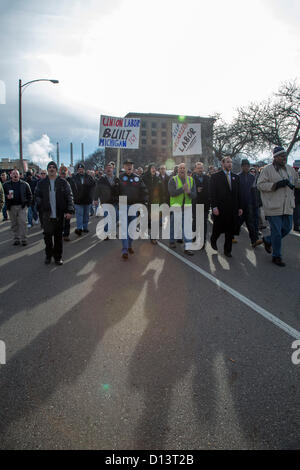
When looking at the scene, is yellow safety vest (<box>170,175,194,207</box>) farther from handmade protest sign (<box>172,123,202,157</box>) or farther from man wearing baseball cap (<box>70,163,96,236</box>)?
handmade protest sign (<box>172,123,202,157</box>)

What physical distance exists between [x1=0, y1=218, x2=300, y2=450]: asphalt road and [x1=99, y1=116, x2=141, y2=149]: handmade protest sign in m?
8.41

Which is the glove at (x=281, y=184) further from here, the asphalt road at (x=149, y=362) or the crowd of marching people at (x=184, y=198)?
the asphalt road at (x=149, y=362)

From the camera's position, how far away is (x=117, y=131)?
11938 mm

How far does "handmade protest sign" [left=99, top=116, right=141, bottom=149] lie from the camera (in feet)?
38.9

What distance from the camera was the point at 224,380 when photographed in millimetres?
2328

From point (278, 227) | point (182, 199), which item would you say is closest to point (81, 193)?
point (182, 199)

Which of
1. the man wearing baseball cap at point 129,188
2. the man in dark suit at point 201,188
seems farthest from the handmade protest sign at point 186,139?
the man wearing baseball cap at point 129,188

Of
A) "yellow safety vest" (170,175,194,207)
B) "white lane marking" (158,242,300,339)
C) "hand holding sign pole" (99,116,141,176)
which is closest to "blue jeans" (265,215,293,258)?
"white lane marking" (158,242,300,339)

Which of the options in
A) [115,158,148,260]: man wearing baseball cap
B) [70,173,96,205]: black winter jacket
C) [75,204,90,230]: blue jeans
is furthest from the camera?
[75,204,90,230]: blue jeans

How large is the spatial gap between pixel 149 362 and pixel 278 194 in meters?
4.51

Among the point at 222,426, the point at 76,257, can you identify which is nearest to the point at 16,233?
the point at 76,257

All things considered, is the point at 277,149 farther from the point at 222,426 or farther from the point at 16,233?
the point at 16,233

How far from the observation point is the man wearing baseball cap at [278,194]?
557cm

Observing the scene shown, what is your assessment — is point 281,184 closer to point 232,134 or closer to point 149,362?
point 149,362
